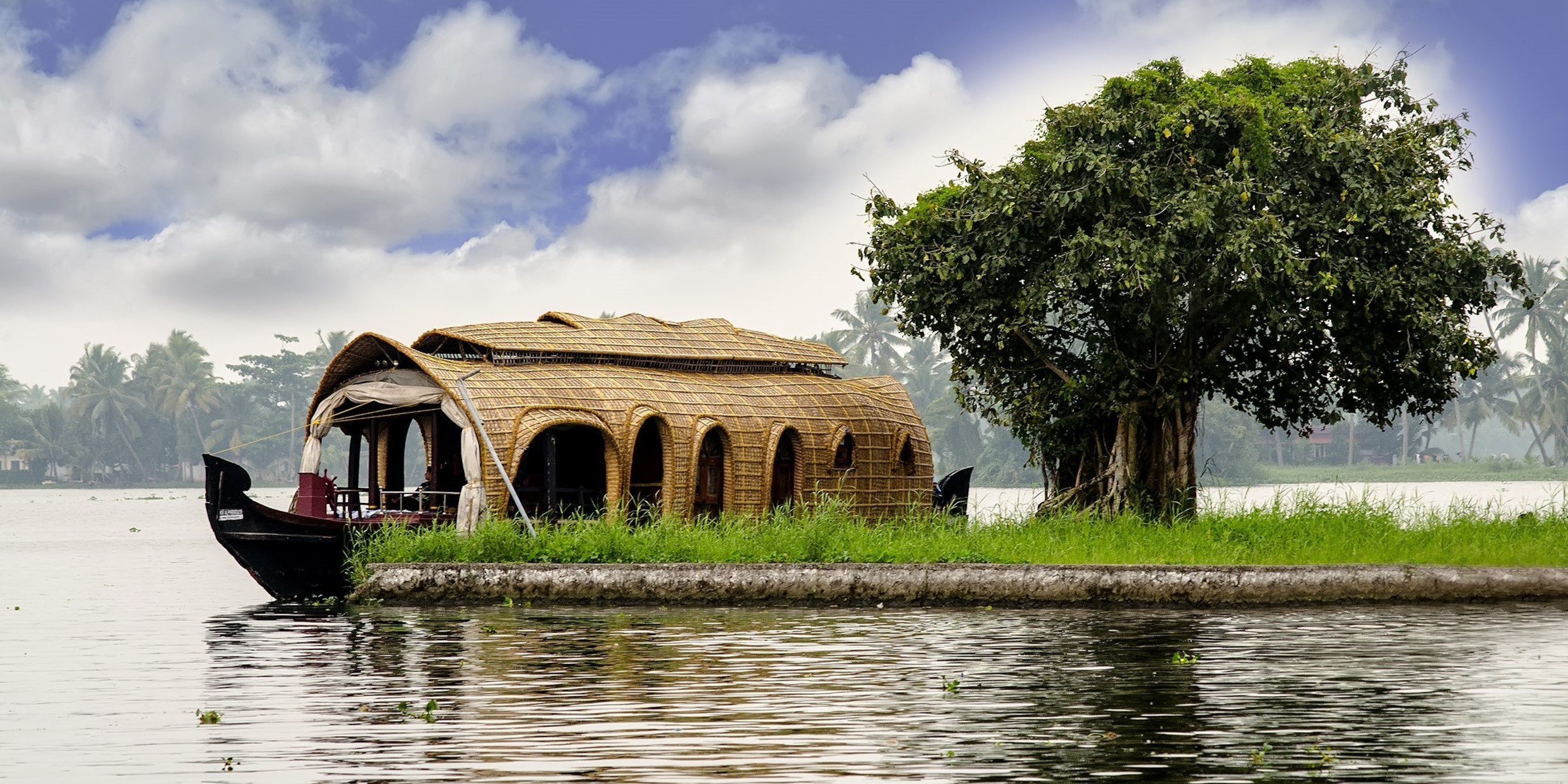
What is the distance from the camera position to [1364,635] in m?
14.8

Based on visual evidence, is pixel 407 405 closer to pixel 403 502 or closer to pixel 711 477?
pixel 403 502

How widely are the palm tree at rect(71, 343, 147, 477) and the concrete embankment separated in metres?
85.9

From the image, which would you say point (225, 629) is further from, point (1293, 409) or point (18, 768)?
point (1293, 409)

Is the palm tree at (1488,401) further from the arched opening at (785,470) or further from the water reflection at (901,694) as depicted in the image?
the water reflection at (901,694)

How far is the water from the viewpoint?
8891 mm

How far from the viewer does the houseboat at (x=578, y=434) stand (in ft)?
A: 67.5

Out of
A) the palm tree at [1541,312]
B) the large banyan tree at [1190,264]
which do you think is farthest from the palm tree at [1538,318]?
the large banyan tree at [1190,264]

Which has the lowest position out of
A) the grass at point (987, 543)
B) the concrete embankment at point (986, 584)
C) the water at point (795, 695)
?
the water at point (795, 695)

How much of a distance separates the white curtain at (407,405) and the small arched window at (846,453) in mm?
5776

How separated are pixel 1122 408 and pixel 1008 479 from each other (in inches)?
2619

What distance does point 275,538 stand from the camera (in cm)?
1984

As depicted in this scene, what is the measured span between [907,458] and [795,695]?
15223 mm

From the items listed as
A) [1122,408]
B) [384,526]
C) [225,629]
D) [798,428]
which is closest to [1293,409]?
[1122,408]

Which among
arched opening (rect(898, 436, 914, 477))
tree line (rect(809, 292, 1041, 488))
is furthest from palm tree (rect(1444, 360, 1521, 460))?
arched opening (rect(898, 436, 914, 477))
